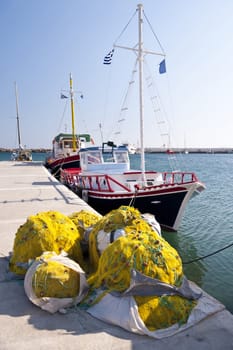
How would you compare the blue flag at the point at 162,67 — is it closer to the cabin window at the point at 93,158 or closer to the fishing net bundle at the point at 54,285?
the cabin window at the point at 93,158

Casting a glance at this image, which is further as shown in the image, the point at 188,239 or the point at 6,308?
the point at 188,239

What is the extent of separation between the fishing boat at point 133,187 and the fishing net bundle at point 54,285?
7115 millimetres

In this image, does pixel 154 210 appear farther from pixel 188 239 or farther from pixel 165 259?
pixel 165 259

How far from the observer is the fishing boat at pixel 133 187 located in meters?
10.5

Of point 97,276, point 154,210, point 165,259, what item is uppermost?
point 165,259

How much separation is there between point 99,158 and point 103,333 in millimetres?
12528

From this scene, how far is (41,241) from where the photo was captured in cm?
426

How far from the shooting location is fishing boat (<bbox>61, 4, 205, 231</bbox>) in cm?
1046

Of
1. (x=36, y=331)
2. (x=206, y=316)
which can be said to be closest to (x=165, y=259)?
(x=206, y=316)

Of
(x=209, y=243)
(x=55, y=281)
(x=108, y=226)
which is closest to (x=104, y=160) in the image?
(x=209, y=243)

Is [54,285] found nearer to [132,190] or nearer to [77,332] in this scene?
[77,332]

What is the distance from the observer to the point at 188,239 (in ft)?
36.5

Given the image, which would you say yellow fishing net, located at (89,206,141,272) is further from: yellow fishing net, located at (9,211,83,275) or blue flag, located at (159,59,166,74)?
blue flag, located at (159,59,166,74)

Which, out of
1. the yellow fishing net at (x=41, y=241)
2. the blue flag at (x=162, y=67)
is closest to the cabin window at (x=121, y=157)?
the blue flag at (x=162, y=67)
